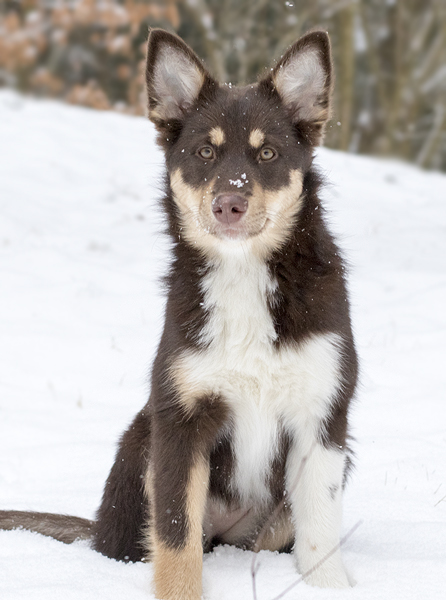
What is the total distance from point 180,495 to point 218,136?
1.58 metres

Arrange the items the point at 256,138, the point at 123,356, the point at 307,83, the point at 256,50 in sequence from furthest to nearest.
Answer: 1. the point at 256,50
2. the point at 123,356
3. the point at 307,83
4. the point at 256,138

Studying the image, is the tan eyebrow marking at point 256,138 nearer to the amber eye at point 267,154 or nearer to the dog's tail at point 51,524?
the amber eye at point 267,154

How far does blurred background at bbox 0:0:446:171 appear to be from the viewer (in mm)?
14680

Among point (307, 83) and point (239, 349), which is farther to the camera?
point (307, 83)

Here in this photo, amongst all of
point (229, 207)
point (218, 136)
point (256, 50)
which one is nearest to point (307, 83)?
point (218, 136)

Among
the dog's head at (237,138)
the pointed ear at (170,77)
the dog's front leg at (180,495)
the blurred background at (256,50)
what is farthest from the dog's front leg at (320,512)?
the blurred background at (256,50)

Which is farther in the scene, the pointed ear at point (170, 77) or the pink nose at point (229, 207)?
the pointed ear at point (170, 77)

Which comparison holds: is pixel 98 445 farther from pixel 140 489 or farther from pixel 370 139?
pixel 370 139

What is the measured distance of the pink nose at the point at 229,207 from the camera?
325 cm

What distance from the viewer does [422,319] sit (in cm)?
691

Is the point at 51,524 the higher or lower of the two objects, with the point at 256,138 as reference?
lower

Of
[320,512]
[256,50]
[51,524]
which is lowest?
[51,524]

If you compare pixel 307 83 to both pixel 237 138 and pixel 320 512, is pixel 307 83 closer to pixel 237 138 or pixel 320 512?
pixel 237 138

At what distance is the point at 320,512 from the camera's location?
3285 mm
